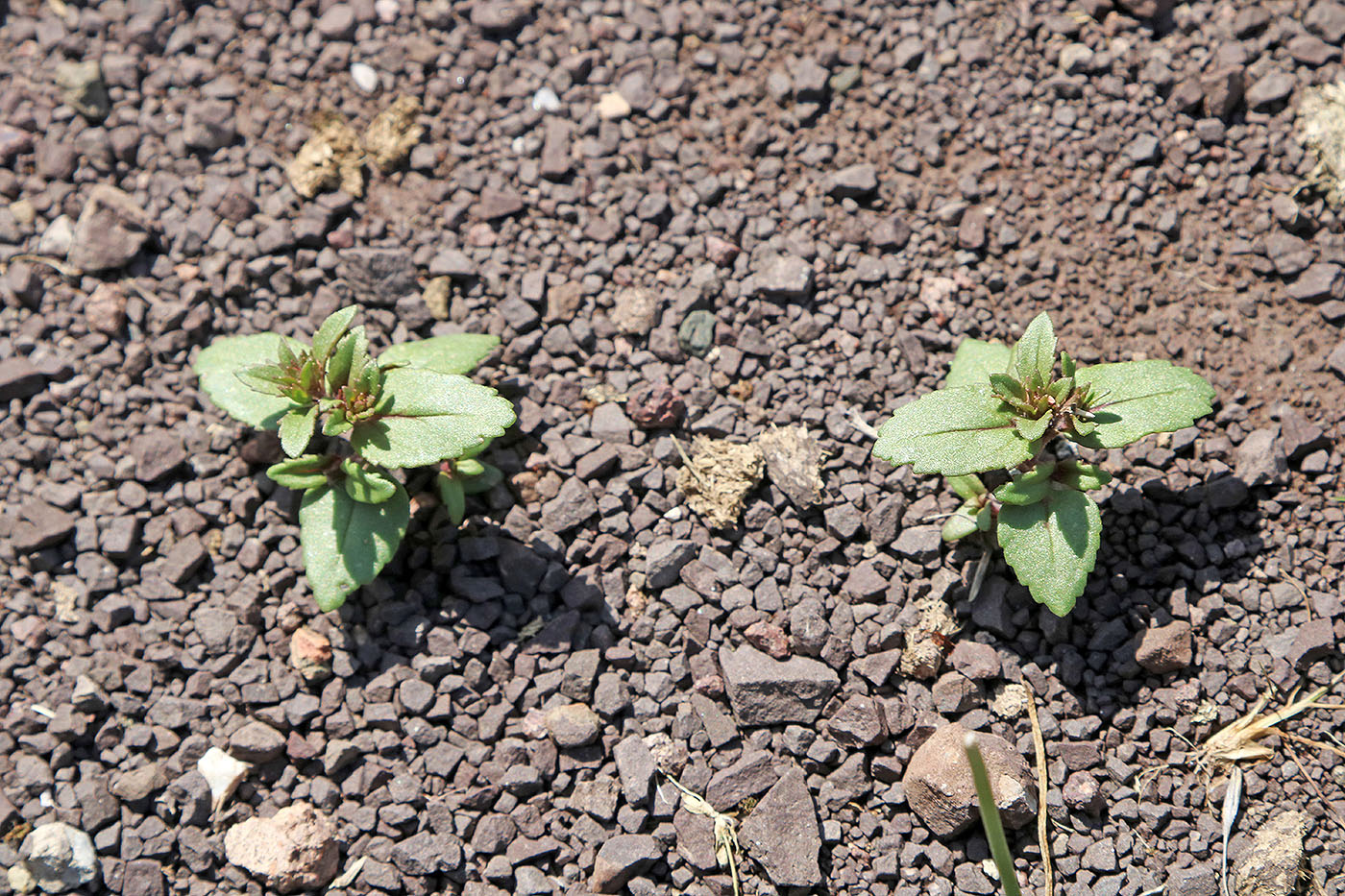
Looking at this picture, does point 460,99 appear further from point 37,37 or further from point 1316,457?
point 1316,457

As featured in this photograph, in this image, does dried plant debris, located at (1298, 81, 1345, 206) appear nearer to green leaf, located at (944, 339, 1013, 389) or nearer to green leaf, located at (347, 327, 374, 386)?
green leaf, located at (944, 339, 1013, 389)

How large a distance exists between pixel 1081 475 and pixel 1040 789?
96 cm

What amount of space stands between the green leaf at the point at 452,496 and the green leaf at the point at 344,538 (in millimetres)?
124

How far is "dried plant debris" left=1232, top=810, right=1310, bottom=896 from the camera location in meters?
2.80

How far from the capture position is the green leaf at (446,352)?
317cm

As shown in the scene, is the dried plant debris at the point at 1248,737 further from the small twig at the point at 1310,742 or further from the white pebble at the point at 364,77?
the white pebble at the point at 364,77

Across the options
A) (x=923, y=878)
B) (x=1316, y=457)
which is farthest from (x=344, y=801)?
(x=1316, y=457)

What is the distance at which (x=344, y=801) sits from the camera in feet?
10.3

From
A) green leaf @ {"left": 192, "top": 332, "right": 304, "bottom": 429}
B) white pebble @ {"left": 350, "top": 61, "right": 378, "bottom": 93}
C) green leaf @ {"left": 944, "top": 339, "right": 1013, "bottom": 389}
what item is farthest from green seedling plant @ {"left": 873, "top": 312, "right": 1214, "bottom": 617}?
white pebble @ {"left": 350, "top": 61, "right": 378, "bottom": 93}

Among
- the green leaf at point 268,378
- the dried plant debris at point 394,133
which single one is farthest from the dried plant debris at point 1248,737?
the dried plant debris at point 394,133

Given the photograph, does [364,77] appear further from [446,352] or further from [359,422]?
[359,422]

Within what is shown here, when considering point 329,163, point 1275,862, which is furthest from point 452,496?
point 1275,862

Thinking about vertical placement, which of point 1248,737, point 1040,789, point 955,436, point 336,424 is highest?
point 955,436

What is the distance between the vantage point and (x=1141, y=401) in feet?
9.32
